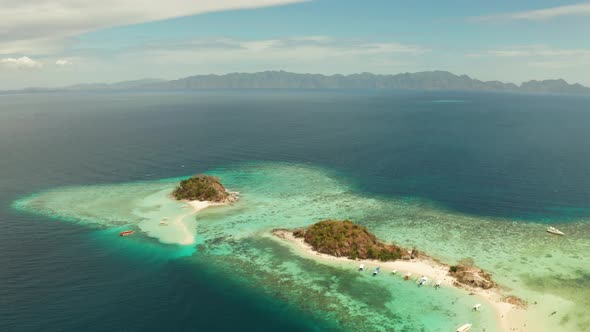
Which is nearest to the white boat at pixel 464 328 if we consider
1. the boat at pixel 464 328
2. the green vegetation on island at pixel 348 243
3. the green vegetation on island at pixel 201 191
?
the boat at pixel 464 328

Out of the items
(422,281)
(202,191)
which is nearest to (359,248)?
(422,281)

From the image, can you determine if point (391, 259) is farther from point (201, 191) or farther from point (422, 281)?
point (201, 191)

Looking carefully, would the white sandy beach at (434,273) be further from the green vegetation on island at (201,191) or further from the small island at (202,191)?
the green vegetation on island at (201,191)

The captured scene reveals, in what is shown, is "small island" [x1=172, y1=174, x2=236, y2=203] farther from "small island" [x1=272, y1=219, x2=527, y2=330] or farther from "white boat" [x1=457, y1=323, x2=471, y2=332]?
"white boat" [x1=457, y1=323, x2=471, y2=332]

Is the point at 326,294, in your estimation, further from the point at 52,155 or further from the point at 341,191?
the point at 52,155

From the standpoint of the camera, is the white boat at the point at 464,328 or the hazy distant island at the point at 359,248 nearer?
the white boat at the point at 464,328

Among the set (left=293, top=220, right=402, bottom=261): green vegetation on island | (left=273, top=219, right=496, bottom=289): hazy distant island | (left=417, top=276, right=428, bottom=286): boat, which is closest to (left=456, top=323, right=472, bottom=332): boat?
(left=417, top=276, right=428, bottom=286): boat
